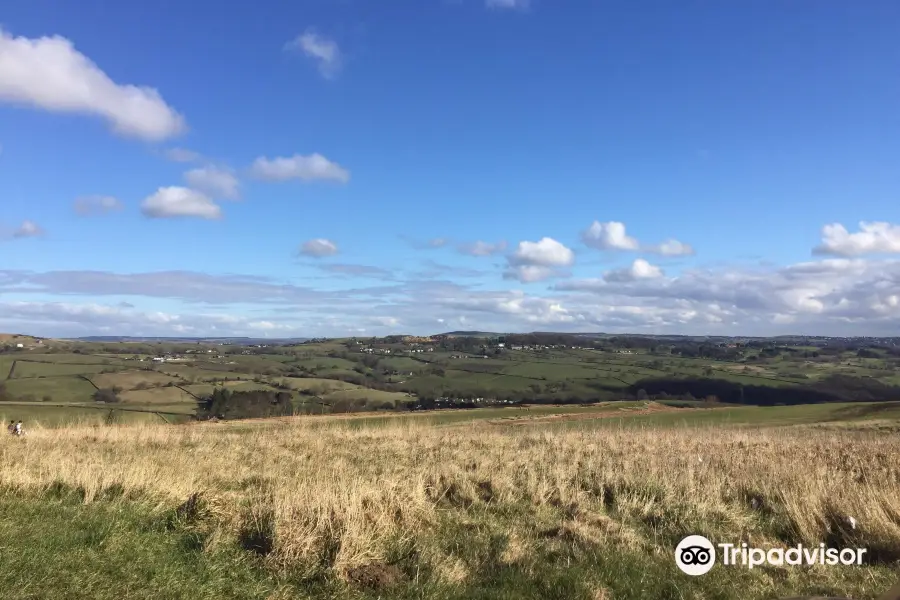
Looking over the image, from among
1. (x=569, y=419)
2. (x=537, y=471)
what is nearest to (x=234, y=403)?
(x=569, y=419)

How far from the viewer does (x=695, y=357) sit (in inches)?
4338

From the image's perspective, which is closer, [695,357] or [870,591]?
[870,591]

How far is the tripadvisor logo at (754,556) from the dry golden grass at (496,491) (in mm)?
272

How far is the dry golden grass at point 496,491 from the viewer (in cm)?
727

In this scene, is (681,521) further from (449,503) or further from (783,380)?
(783,380)

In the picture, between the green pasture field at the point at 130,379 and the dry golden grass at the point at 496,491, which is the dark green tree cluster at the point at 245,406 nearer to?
the green pasture field at the point at 130,379

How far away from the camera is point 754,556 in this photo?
7172 mm

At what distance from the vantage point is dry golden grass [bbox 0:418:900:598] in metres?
7.27

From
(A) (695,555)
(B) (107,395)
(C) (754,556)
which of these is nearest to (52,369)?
(B) (107,395)

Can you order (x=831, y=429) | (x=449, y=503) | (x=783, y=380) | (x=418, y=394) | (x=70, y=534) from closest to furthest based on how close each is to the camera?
(x=70, y=534) → (x=449, y=503) → (x=831, y=429) → (x=418, y=394) → (x=783, y=380)

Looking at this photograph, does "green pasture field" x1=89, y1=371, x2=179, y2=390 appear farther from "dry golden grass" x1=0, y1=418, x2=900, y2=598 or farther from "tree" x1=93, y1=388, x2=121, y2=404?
"dry golden grass" x1=0, y1=418, x2=900, y2=598

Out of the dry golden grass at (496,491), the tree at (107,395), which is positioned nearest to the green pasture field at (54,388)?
the tree at (107,395)

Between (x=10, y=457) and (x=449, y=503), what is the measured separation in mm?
9165

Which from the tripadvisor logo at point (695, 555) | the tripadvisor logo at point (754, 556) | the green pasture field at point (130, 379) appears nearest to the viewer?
the tripadvisor logo at point (695, 555)
